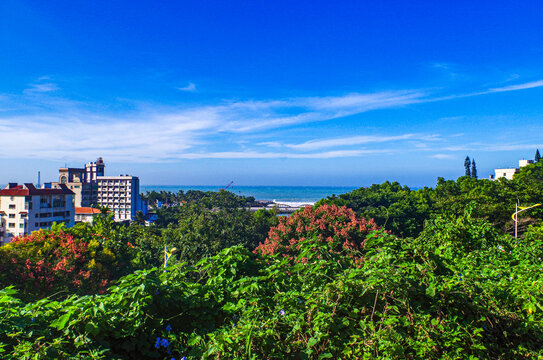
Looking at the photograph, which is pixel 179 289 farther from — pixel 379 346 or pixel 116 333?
pixel 379 346

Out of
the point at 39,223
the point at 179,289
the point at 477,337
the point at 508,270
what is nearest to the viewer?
the point at 477,337

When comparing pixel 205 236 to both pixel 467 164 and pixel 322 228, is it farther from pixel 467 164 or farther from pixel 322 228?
pixel 467 164

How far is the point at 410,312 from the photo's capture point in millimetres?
2129

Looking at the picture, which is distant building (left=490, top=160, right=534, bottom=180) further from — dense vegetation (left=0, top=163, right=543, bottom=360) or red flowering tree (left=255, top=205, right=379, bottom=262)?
dense vegetation (left=0, top=163, right=543, bottom=360)

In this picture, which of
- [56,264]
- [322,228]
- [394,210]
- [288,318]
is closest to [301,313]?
[288,318]

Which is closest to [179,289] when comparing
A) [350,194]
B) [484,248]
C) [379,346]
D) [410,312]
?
[379,346]

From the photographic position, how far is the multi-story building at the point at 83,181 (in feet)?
203

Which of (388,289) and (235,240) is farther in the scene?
(235,240)

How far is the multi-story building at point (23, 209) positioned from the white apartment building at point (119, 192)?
3953 centimetres

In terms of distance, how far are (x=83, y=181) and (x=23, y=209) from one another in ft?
137

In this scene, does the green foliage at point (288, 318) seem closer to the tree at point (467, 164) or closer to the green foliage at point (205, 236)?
the green foliage at point (205, 236)

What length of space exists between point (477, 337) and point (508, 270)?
1.20 meters

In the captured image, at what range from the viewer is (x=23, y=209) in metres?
26.7

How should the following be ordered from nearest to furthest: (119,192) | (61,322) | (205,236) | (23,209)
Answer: (61,322), (205,236), (23,209), (119,192)
